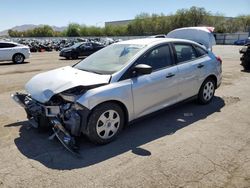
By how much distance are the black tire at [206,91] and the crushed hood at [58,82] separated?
8.89 ft

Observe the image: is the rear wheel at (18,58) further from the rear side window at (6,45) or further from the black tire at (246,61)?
the black tire at (246,61)

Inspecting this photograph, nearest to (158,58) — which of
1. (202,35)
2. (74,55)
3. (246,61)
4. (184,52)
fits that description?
(184,52)

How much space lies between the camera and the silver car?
4.26 meters

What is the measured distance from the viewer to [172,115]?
593cm

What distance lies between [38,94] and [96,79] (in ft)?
3.16

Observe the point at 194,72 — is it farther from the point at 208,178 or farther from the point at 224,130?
the point at 208,178

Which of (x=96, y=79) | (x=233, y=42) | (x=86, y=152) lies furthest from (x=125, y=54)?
(x=233, y=42)

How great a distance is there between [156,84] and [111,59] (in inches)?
37.6

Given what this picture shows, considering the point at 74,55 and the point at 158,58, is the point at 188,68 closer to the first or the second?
the point at 158,58

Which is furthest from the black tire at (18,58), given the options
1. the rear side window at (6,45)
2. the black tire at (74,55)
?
the black tire at (74,55)

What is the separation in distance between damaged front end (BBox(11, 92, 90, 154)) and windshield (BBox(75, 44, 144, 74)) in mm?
881

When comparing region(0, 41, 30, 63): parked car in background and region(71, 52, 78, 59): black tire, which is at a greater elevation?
region(0, 41, 30, 63): parked car in background

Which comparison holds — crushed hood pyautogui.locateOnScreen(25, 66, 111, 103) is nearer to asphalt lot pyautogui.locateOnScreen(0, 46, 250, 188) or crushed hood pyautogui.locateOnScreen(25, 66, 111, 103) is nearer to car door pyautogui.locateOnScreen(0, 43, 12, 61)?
asphalt lot pyautogui.locateOnScreen(0, 46, 250, 188)

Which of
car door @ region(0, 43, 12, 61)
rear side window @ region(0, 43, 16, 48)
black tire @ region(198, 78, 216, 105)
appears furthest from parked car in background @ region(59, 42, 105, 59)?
black tire @ region(198, 78, 216, 105)
